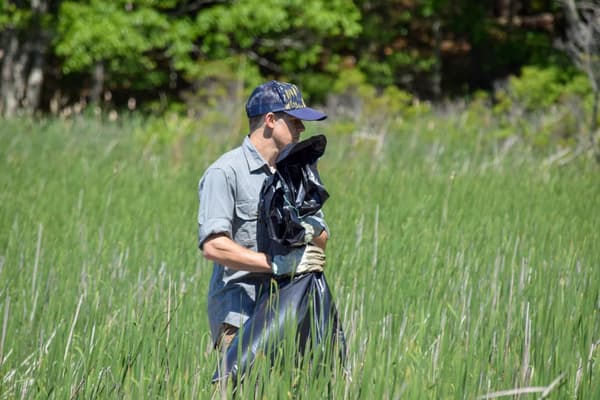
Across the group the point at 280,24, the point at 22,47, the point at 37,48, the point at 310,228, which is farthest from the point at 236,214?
the point at 22,47

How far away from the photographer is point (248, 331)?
3117 millimetres

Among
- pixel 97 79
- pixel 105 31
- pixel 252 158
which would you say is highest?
pixel 105 31

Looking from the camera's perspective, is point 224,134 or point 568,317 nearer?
point 568,317

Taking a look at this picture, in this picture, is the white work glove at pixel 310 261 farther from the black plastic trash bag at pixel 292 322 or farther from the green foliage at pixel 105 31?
the green foliage at pixel 105 31

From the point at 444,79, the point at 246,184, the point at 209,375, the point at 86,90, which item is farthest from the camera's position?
the point at 444,79

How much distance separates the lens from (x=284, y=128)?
3.30 m

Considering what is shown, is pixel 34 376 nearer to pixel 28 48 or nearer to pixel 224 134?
pixel 224 134

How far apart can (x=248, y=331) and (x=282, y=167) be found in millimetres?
516

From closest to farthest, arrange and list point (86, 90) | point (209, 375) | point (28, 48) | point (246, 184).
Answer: point (209, 375) < point (246, 184) < point (28, 48) < point (86, 90)

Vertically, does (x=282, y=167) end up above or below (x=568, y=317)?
above

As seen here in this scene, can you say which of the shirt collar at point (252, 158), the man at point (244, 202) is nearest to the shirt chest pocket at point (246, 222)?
the man at point (244, 202)

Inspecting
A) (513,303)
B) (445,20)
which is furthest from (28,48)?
(513,303)

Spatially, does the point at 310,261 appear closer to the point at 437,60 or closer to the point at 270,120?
the point at 270,120

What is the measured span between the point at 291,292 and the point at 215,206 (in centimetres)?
38
